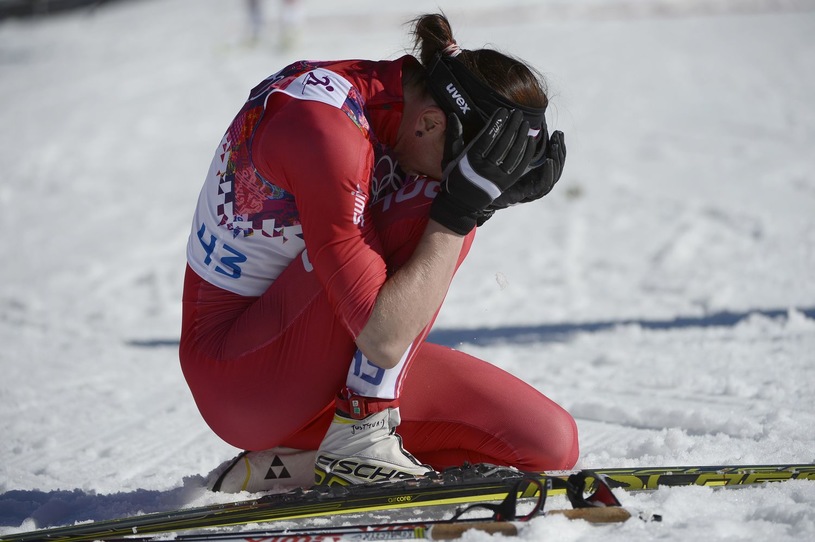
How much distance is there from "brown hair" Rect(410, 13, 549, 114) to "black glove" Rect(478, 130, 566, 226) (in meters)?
0.13

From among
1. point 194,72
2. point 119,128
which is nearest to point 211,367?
point 119,128

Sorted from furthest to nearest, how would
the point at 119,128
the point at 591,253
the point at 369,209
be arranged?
the point at 119,128
the point at 591,253
the point at 369,209

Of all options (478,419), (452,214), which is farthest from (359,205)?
(478,419)

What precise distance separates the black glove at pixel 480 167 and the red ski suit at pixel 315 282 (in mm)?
146

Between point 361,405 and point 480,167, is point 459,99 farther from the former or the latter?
point 361,405

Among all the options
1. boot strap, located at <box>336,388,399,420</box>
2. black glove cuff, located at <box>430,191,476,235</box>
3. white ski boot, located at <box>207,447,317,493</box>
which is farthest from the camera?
white ski boot, located at <box>207,447,317,493</box>

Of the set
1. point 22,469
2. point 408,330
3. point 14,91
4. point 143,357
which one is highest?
point 408,330

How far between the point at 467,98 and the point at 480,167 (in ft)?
0.68

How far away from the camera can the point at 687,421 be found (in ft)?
9.93

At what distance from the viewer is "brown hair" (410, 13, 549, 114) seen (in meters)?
2.21

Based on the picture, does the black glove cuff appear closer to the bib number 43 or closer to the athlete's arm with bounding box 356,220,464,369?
the athlete's arm with bounding box 356,220,464,369

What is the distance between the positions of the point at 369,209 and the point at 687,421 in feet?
4.92

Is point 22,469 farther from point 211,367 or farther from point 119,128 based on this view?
point 119,128

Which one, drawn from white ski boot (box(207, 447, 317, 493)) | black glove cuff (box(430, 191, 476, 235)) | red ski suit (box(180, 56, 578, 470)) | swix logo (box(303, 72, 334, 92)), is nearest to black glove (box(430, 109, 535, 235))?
black glove cuff (box(430, 191, 476, 235))
